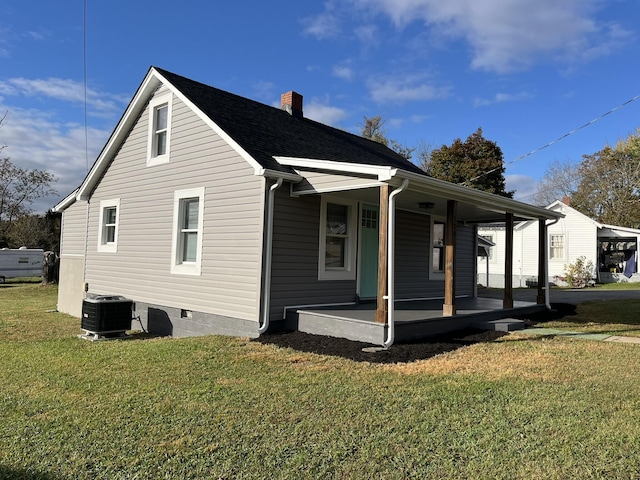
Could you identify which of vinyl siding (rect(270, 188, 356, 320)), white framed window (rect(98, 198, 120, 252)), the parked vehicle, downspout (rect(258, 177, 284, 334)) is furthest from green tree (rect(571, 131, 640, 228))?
the parked vehicle

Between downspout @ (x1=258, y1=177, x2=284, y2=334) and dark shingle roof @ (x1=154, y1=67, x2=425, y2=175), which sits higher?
dark shingle roof @ (x1=154, y1=67, x2=425, y2=175)

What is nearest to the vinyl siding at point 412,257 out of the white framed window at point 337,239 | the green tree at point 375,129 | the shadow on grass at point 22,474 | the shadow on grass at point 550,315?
the white framed window at point 337,239

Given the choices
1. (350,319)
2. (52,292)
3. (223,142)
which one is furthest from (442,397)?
(52,292)

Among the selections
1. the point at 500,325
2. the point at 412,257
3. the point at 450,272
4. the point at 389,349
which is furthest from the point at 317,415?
the point at 412,257

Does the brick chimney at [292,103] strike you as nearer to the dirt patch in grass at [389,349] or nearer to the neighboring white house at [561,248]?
the dirt patch in grass at [389,349]

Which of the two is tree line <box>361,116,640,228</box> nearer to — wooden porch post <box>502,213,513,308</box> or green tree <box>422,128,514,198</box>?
green tree <box>422,128,514,198</box>

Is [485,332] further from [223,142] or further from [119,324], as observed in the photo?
[119,324]

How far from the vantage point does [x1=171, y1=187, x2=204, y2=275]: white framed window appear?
9555 mm

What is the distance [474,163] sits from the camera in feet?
107

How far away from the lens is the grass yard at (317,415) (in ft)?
10.5

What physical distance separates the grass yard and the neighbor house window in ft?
17.8

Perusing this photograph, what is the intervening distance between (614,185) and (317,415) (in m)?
38.3

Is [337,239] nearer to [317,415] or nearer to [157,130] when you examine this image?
[157,130]

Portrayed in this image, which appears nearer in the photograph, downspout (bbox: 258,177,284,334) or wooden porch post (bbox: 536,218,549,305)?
downspout (bbox: 258,177,284,334)
